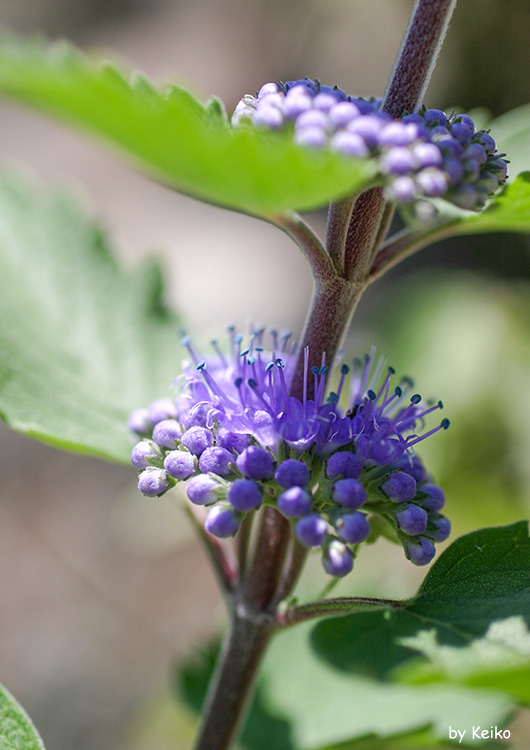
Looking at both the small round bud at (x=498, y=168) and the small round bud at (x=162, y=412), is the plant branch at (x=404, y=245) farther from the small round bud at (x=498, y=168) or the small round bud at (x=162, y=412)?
the small round bud at (x=162, y=412)

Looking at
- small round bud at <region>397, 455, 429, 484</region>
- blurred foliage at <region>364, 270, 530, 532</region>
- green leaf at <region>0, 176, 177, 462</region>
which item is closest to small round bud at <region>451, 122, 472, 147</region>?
small round bud at <region>397, 455, 429, 484</region>

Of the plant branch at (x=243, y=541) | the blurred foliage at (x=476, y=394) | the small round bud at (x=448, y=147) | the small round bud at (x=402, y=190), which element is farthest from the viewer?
the blurred foliage at (x=476, y=394)

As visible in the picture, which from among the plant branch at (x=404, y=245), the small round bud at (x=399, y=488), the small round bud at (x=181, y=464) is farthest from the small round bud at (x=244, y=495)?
the plant branch at (x=404, y=245)

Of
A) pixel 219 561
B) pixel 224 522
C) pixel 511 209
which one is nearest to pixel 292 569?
pixel 219 561

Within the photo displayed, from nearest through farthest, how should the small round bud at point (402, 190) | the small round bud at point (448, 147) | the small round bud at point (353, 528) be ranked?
the small round bud at point (402, 190) → the small round bud at point (448, 147) → the small round bud at point (353, 528)

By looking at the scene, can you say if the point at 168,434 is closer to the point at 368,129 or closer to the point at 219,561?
the point at 219,561
